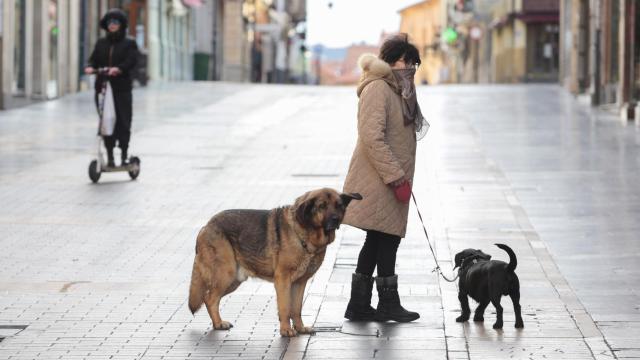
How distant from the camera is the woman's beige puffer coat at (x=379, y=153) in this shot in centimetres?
893

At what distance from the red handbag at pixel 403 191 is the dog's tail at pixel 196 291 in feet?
4.21

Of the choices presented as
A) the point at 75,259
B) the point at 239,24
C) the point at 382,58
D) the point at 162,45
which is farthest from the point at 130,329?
the point at 239,24

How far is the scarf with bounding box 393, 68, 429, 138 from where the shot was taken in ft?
29.6

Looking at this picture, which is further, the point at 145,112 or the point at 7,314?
the point at 145,112

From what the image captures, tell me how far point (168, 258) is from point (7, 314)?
2.68 m

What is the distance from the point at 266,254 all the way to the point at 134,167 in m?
9.74

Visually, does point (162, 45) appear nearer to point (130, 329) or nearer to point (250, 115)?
point (250, 115)

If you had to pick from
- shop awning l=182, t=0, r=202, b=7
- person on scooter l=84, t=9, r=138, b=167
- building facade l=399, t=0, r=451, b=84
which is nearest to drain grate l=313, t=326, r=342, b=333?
person on scooter l=84, t=9, r=138, b=167

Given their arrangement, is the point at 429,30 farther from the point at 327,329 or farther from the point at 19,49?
the point at 327,329

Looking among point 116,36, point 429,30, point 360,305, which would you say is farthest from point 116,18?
point 429,30

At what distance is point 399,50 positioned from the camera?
9.00 metres

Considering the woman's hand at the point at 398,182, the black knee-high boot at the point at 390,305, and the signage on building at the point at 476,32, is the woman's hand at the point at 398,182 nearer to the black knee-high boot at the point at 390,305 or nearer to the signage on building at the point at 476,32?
the black knee-high boot at the point at 390,305

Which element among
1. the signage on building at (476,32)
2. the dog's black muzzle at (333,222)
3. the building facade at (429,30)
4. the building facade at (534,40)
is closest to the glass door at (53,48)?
the dog's black muzzle at (333,222)

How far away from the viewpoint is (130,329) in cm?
872
